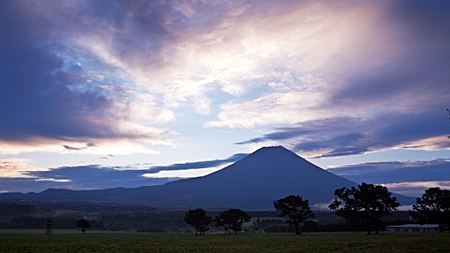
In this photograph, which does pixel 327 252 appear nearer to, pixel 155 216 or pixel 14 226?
pixel 14 226

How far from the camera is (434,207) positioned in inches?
2781

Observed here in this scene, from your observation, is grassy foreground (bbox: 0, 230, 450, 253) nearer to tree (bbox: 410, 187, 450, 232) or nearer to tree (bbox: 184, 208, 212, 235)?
tree (bbox: 410, 187, 450, 232)

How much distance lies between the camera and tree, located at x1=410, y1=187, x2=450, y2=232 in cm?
6769

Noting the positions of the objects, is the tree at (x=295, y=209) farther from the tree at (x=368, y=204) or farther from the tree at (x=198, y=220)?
the tree at (x=198, y=220)

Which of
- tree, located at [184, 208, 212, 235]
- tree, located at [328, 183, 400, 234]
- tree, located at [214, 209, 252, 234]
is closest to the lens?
tree, located at [328, 183, 400, 234]

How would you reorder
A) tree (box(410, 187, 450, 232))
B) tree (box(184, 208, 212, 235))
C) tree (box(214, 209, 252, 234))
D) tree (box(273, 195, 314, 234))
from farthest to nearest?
tree (box(184, 208, 212, 235)) < tree (box(214, 209, 252, 234)) < tree (box(273, 195, 314, 234)) < tree (box(410, 187, 450, 232))

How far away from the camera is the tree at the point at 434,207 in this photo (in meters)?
67.7

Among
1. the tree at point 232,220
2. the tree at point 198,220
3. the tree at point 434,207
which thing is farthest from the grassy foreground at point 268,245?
the tree at point 198,220

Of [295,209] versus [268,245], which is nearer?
[268,245]

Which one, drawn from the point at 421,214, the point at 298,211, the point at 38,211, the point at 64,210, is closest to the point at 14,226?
the point at 38,211

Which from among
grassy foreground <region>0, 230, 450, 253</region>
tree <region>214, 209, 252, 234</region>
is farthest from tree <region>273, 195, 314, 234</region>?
grassy foreground <region>0, 230, 450, 253</region>

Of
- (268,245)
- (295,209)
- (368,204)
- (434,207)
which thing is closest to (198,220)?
(295,209)

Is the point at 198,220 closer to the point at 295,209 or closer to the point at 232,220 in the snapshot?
the point at 232,220

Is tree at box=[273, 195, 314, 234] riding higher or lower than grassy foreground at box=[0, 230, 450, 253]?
higher
